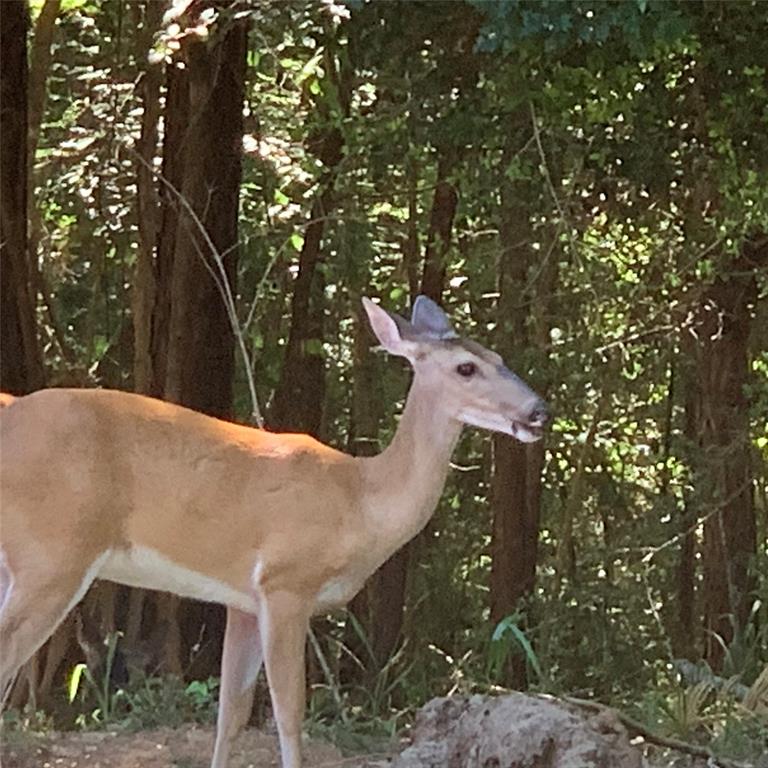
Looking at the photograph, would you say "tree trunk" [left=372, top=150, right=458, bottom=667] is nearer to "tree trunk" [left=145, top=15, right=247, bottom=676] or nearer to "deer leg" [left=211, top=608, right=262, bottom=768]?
"tree trunk" [left=145, top=15, right=247, bottom=676]

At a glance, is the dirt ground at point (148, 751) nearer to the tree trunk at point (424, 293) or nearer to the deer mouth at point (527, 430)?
the deer mouth at point (527, 430)

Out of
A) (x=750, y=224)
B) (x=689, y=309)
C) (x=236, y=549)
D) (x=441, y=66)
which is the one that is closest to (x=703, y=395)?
(x=689, y=309)

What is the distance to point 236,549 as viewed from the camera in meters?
4.77

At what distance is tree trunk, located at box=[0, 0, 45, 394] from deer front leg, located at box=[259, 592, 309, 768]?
9.36ft

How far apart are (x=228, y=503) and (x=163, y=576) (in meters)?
0.26

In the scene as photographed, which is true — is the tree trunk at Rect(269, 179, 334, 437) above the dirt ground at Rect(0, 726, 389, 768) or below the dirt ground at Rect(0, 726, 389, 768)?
above

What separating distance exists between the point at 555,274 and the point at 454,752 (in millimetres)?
3662

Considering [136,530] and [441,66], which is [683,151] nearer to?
[441,66]

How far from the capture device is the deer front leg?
4715mm

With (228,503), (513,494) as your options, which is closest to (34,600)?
(228,503)

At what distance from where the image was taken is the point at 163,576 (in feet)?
15.6

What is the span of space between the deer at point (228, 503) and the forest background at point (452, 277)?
1.02 metres

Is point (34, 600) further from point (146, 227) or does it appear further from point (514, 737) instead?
point (146, 227)

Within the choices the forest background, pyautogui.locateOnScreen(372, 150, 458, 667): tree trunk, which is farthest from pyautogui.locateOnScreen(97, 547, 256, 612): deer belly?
pyautogui.locateOnScreen(372, 150, 458, 667): tree trunk
